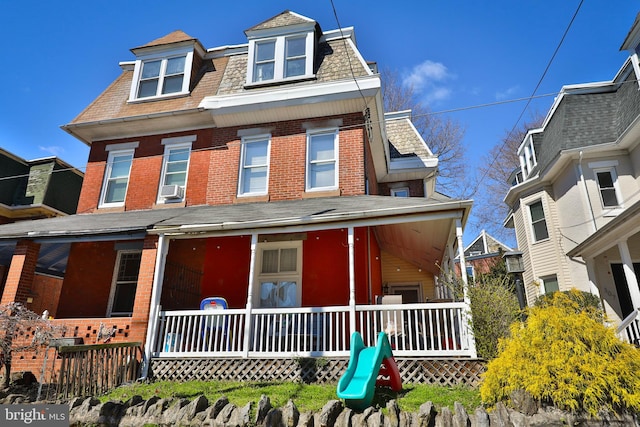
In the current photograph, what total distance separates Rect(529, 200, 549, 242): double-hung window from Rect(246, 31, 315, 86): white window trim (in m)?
11.8

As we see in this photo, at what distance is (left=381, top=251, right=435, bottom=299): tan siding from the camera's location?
43.4ft

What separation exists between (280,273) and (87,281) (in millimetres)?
5552

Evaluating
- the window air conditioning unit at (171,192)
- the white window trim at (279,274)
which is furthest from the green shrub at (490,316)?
the window air conditioning unit at (171,192)

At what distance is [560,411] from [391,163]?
1150cm

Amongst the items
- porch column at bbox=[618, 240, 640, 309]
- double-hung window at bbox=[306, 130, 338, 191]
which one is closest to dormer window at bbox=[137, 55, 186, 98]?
double-hung window at bbox=[306, 130, 338, 191]

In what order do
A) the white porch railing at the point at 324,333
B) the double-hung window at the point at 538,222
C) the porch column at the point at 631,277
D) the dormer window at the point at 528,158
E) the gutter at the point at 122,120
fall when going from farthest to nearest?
the dormer window at the point at 528,158, the double-hung window at the point at 538,222, the gutter at the point at 122,120, the porch column at the point at 631,277, the white porch railing at the point at 324,333

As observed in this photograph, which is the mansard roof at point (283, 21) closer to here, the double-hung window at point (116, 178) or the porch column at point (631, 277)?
the double-hung window at point (116, 178)

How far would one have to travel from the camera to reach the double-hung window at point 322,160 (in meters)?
10.3

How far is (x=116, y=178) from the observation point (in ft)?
38.2

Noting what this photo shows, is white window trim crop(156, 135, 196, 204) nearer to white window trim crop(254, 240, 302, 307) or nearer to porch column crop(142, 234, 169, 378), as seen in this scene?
porch column crop(142, 234, 169, 378)

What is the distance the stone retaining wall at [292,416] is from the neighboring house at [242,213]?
265 centimetres

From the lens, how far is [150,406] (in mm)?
4645

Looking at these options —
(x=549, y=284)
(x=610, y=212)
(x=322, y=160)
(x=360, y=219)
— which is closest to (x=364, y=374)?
(x=360, y=219)

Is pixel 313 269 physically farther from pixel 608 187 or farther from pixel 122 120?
pixel 608 187
